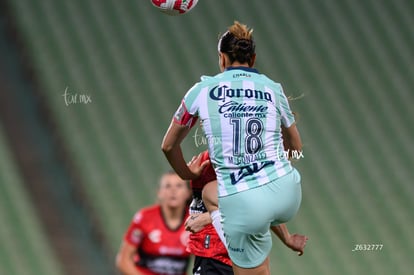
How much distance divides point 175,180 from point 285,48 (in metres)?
2.86

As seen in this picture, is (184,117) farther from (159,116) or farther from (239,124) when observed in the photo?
(159,116)

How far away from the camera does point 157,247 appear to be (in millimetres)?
5633

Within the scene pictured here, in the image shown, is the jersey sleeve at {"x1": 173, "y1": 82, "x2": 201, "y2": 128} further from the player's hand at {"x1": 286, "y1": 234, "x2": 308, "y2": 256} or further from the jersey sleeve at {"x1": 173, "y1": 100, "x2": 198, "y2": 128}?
the player's hand at {"x1": 286, "y1": 234, "x2": 308, "y2": 256}

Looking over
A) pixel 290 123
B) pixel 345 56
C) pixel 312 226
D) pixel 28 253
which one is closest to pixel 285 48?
pixel 345 56

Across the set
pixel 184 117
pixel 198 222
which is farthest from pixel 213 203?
pixel 184 117

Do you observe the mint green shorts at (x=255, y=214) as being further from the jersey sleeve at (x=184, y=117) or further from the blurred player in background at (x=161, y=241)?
the blurred player in background at (x=161, y=241)

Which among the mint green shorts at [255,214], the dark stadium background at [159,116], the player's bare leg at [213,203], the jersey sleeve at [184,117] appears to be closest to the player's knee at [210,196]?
the player's bare leg at [213,203]

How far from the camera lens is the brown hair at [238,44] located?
10.8 ft

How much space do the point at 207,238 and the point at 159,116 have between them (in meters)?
4.08

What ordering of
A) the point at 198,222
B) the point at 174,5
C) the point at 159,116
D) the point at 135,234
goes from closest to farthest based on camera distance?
the point at 198,222
the point at 174,5
the point at 135,234
the point at 159,116

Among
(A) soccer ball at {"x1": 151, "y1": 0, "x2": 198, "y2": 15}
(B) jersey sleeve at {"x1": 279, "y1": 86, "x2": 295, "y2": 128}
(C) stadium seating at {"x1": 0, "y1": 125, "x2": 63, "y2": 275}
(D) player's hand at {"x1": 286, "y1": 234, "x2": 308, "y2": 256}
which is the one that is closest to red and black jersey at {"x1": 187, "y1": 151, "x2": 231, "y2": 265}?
(D) player's hand at {"x1": 286, "y1": 234, "x2": 308, "y2": 256}

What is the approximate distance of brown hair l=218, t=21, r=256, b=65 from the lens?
10.8 feet

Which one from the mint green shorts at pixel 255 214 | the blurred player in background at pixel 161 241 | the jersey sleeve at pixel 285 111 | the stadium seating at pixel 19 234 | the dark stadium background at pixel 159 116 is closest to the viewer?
the mint green shorts at pixel 255 214

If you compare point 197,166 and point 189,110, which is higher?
point 189,110
